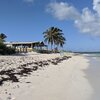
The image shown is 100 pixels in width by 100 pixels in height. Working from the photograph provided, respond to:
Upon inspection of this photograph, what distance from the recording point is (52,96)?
963 centimetres

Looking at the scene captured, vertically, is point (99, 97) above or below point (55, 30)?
below

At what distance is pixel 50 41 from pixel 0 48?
4192cm

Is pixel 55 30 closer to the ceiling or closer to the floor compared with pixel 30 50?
closer to the ceiling

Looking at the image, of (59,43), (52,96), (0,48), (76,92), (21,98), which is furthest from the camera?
(59,43)

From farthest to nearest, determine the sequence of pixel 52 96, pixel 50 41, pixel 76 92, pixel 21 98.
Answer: pixel 50 41, pixel 76 92, pixel 52 96, pixel 21 98

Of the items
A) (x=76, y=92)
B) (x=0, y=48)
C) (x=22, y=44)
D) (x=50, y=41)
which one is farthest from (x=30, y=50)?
(x=76, y=92)

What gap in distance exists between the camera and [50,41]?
85125 mm

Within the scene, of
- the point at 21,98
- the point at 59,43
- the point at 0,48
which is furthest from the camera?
the point at 59,43

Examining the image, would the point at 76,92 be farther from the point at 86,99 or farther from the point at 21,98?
the point at 21,98

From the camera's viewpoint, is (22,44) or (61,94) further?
(22,44)

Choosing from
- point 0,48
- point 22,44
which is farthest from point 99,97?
point 22,44

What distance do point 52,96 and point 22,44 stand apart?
208 ft

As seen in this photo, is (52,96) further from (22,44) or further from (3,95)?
(22,44)

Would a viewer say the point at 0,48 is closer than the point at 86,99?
No
